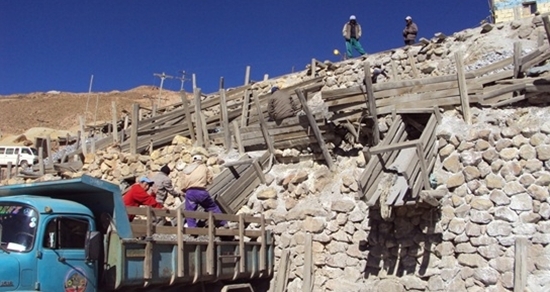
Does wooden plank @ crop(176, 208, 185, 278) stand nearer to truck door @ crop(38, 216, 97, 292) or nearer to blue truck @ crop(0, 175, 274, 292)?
blue truck @ crop(0, 175, 274, 292)

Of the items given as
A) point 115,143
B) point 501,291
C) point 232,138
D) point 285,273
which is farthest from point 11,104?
point 501,291

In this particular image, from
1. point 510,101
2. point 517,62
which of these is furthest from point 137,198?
point 517,62

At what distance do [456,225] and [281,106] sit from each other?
20.7ft

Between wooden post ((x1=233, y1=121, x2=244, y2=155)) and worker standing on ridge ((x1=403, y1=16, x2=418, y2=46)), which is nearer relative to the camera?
wooden post ((x1=233, y1=121, x2=244, y2=155))

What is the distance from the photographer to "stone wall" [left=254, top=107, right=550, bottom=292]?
921 cm

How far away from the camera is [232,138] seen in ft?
48.9

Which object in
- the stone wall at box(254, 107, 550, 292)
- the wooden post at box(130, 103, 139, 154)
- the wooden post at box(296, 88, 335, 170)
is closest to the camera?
the stone wall at box(254, 107, 550, 292)

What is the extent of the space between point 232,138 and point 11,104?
52.4 metres

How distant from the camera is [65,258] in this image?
7.22 metres

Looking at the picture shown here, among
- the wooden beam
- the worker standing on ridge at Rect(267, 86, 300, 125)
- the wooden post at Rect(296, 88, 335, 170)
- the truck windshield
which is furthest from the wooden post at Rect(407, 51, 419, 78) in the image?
the truck windshield

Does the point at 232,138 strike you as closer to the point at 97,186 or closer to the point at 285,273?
the point at 285,273

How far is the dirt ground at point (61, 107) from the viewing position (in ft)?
169

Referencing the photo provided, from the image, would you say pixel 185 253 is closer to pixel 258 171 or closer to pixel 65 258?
pixel 65 258

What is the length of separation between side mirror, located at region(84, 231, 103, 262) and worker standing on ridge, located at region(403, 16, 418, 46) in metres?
14.8
